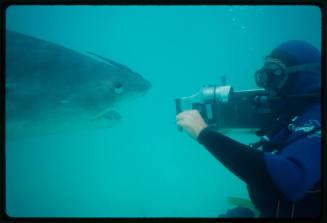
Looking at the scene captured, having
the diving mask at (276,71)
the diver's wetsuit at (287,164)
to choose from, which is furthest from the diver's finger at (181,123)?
the diving mask at (276,71)

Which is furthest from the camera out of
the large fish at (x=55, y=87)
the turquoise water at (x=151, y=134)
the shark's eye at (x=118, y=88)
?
the turquoise water at (x=151, y=134)

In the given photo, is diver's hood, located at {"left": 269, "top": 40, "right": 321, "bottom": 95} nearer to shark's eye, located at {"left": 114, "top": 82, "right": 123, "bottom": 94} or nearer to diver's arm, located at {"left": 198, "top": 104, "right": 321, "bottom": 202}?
diver's arm, located at {"left": 198, "top": 104, "right": 321, "bottom": 202}

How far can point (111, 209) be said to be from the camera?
496 inches

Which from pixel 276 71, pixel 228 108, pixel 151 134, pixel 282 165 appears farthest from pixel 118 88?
pixel 151 134

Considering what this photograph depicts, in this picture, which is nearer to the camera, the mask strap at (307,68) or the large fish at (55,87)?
the mask strap at (307,68)

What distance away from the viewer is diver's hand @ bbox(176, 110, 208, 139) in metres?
1.61

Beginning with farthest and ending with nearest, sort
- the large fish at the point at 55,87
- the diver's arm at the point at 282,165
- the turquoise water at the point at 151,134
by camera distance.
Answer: the turquoise water at the point at 151,134 → the large fish at the point at 55,87 → the diver's arm at the point at 282,165

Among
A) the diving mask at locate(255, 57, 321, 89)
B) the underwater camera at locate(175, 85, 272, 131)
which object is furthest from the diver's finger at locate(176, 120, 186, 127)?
the diving mask at locate(255, 57, 321, 89)

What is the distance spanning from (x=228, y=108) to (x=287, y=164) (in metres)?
0.71

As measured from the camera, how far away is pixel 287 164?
131cm

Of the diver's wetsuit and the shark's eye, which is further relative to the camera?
the shark's eye

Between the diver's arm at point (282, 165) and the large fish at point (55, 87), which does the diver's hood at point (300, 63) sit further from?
the large fish at point (55, 87)

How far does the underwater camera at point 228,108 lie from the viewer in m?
1.89
